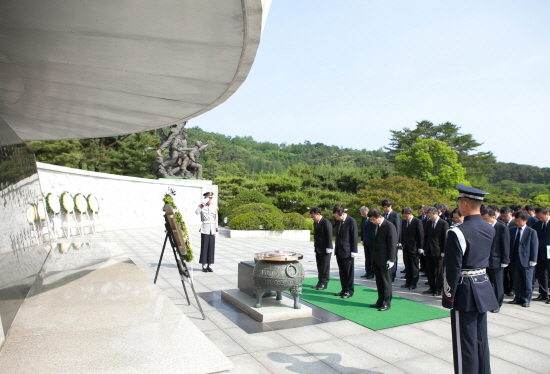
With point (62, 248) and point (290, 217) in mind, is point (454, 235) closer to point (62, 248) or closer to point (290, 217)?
point (62, 248)

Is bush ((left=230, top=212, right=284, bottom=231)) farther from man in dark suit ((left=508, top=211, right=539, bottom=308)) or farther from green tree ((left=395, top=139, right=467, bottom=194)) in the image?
green tree ((left=395, top=139, right=467, bottom=194))

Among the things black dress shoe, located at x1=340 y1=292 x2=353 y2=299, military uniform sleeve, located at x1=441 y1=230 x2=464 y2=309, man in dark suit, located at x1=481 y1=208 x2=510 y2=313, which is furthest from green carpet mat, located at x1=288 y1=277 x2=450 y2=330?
military uniform sleeve, located at x1=441 y1=230 x2=464 y2=309

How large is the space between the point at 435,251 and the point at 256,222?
10.6 meters

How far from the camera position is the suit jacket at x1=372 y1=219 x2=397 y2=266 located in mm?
5777

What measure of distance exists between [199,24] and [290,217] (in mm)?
15476

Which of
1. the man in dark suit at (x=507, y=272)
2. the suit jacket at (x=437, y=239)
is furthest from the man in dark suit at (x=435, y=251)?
the man in dark suit at (x=507, y=272)

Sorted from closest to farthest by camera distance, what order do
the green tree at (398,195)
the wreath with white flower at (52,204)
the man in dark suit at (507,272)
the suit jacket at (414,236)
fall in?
the man in dark suit at (507,272)
the suit jacket at (414,236)
the wreath with white flower at (52,204)
the green tree at (398,195)

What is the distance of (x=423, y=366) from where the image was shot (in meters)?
3.88

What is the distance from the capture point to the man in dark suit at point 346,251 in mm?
6676

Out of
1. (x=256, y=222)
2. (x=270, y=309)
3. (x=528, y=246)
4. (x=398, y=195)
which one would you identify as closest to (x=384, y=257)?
(x=270, y=309)

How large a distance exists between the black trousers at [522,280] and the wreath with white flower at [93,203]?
15.0 m

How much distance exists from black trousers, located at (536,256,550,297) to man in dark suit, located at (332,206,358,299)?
346 cm

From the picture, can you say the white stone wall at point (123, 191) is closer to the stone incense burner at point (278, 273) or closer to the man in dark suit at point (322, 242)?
the man in dark suit at point (322, 242)

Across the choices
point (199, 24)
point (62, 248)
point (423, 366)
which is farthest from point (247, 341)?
point (62, 248)
